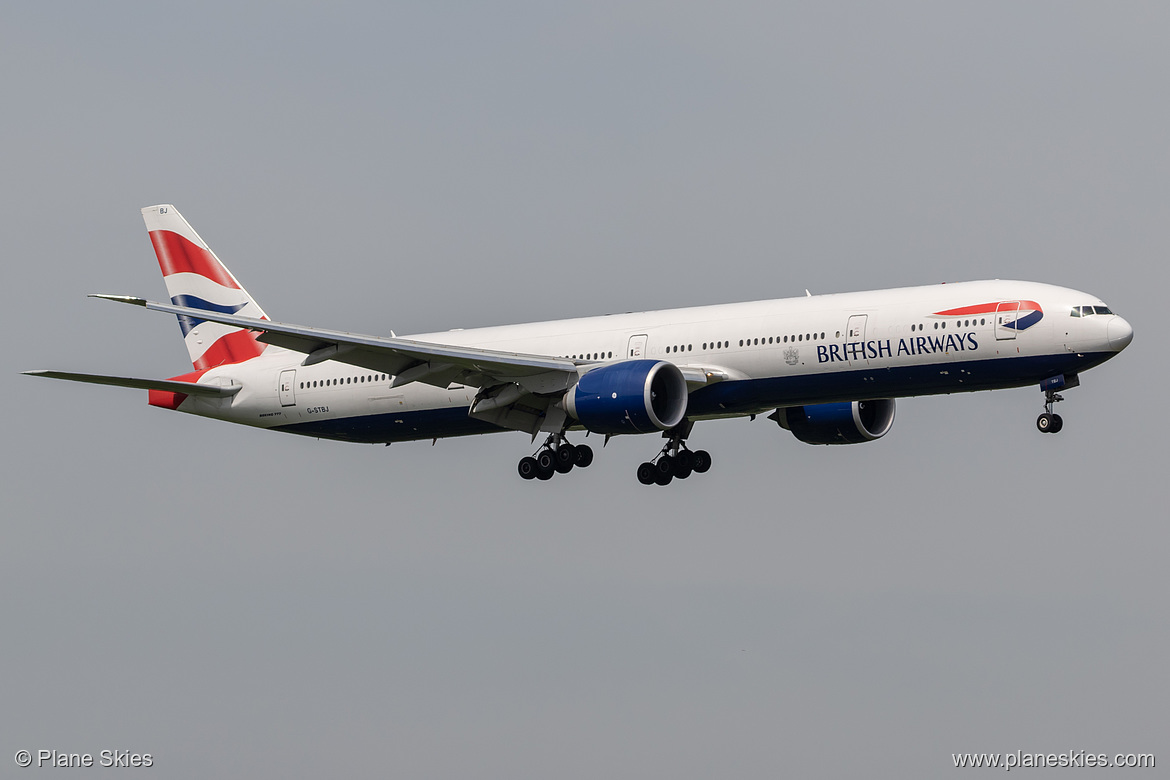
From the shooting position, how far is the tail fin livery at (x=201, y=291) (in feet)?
176

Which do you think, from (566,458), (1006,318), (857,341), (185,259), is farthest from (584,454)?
(185,259)

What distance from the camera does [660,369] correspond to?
142 feet

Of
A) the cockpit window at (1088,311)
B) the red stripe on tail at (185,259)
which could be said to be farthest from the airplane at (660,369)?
the red stripe on tail at (185,259)

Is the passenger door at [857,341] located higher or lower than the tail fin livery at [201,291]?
lower

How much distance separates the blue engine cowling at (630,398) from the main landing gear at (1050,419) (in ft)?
30.3

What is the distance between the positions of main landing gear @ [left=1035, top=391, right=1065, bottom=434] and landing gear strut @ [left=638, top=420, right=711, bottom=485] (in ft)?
37.5

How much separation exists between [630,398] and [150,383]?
16.0m

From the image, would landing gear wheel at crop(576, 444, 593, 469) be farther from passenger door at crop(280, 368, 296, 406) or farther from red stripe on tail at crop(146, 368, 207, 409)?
red stripe on tail at crop(146, 368, 207, 409)

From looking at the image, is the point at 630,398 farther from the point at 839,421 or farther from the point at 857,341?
the point at 839,421

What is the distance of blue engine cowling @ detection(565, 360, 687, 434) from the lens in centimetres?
4253

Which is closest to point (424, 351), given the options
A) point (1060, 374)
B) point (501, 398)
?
point (501, 398)

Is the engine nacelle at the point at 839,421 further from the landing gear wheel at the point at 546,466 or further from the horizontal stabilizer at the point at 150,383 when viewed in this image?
the horizontal stabilizer at the point at 150,383

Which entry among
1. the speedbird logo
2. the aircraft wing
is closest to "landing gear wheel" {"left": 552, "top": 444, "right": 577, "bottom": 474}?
the aircraft wing

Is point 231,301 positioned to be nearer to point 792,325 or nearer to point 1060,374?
point 792,325
